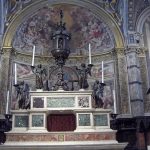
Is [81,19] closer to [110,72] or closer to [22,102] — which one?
[110,72]

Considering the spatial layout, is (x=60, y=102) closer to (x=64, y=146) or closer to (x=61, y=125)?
(x=61, y=125)

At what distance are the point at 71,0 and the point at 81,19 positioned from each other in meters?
1.05

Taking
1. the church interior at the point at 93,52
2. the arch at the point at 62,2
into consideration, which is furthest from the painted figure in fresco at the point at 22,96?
the arch at the point at 62,2

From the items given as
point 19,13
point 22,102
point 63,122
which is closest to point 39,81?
point 22,102

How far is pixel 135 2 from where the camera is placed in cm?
1329

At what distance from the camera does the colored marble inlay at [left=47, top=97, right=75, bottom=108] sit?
730 centimetres

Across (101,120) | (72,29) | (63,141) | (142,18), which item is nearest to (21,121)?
(63,141)

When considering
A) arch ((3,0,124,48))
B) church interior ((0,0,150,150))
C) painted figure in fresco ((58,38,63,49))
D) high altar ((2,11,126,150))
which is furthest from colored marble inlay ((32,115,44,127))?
arch ((3,0,124,48))

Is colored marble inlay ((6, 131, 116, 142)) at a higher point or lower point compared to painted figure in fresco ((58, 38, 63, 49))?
lower

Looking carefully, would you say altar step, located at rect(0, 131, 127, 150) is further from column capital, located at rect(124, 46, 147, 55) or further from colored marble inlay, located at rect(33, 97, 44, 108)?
column capital, located at rect(124, 46, 147, 55)

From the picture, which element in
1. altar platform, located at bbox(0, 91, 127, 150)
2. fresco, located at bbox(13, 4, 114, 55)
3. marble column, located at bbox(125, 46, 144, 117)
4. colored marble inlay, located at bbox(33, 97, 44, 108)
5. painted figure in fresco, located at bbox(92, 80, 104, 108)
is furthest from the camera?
fresco, located at bbox(13, 4, 114, 55)

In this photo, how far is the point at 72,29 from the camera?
13906 mm

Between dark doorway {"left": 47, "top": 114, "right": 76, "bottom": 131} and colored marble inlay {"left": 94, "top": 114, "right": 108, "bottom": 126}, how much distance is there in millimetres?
604

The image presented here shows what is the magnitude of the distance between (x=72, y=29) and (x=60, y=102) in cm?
721
